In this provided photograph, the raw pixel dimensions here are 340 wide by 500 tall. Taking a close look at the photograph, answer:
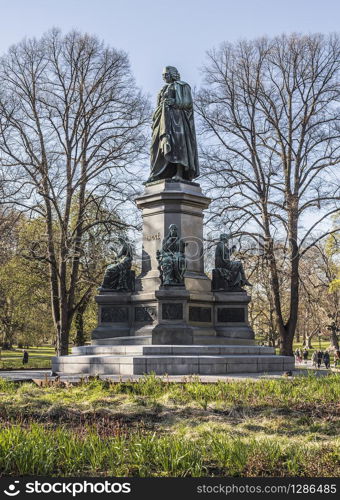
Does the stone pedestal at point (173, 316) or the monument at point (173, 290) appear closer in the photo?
the stone pedestal at point (173, 316)

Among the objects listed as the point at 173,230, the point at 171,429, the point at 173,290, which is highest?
the point at 173,230

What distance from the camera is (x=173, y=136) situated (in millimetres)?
19750

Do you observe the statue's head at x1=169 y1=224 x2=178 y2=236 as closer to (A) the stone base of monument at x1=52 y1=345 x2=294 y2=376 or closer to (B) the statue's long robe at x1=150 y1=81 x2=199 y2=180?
(B) the statue's long robe at x1=150 y1=81 x2=199 y2=180

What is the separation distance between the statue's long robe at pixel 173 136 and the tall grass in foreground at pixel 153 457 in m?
14.5

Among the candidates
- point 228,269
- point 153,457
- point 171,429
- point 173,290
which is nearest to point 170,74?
point 228,269

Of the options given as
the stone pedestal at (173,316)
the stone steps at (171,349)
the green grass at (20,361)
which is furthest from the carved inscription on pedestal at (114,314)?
the green grass at (20,361)

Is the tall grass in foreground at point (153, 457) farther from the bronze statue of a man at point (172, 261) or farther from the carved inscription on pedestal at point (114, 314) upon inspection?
the carved inscription on pedestal at point (114, 314)

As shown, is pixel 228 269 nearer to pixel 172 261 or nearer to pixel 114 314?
pixel 172 261

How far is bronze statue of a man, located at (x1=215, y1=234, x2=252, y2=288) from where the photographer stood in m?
19.2

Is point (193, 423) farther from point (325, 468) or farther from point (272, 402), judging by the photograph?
point (325, 468)

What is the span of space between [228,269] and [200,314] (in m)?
1.96

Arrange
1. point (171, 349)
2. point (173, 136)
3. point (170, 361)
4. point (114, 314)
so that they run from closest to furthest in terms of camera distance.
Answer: point (170, 361), point (171, 349), point (114, 314), point (173, 136)

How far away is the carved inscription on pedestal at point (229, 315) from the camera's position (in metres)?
18.8

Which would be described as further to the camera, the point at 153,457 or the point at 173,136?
the point at 173,136
